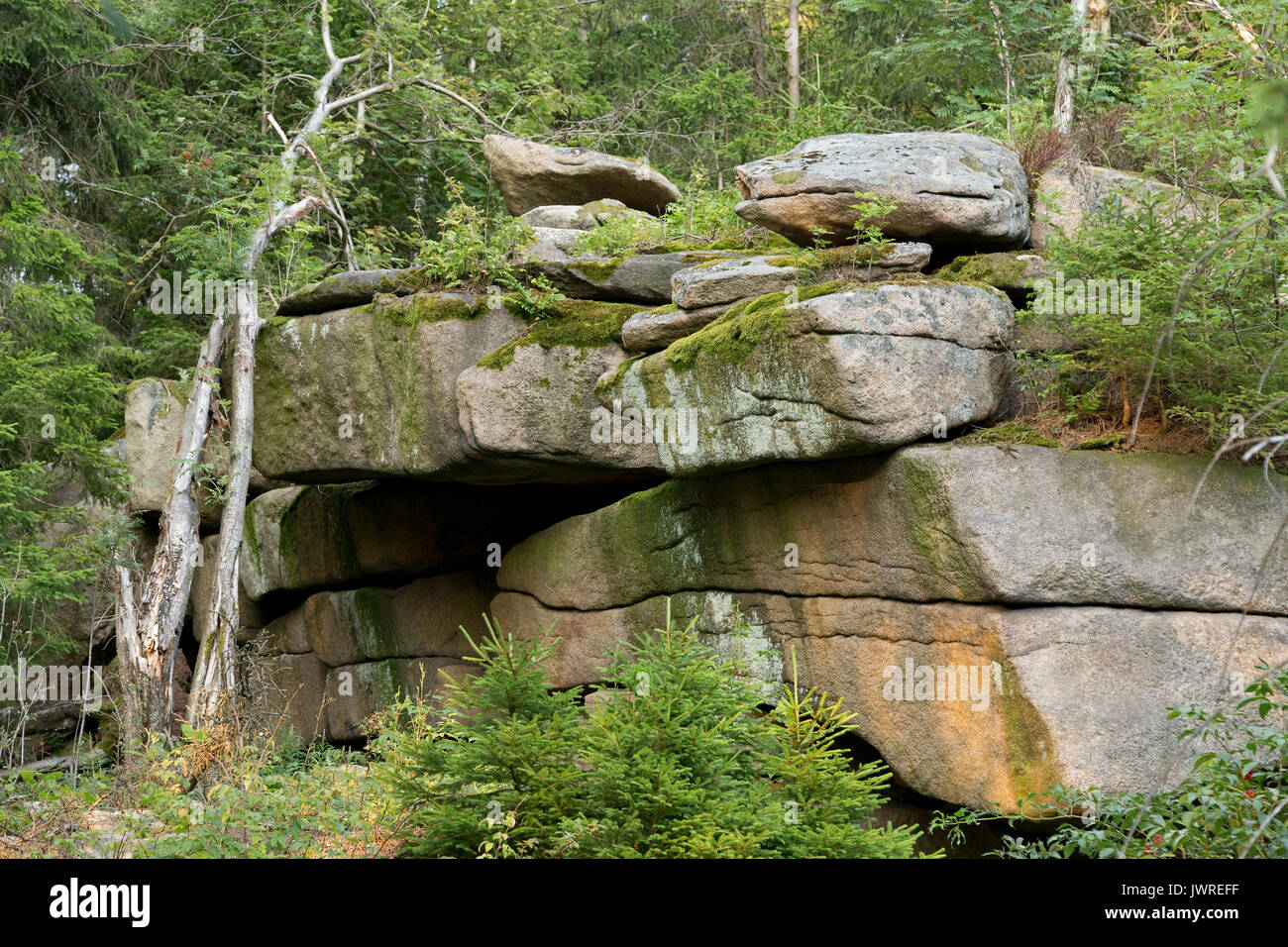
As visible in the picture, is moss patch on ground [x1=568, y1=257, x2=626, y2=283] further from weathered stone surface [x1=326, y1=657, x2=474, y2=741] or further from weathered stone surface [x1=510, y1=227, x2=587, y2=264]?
weathered stone surface [x1=326, y1=657, x2=474, y2=741]

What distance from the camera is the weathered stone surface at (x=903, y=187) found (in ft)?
31.3

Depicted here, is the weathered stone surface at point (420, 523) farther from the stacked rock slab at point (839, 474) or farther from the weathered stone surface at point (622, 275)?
the weathered stone surface at point (622, 275)

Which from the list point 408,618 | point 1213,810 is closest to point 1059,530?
point 1213,810

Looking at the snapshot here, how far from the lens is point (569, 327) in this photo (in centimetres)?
1091

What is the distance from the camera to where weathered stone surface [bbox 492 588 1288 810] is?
25.7ft

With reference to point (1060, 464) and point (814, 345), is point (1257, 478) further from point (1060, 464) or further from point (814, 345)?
point (814, 345)

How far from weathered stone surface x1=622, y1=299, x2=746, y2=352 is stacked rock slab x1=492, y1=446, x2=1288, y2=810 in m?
2.01

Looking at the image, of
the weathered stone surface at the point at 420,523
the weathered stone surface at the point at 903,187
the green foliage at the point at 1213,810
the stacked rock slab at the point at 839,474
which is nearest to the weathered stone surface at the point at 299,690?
the weathered stone surface at the point at 420,523

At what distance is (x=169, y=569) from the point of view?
12.8 m

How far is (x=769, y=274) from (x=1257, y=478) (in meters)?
4.14

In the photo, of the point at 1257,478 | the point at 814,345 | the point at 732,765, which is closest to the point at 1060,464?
the point at 1257,478

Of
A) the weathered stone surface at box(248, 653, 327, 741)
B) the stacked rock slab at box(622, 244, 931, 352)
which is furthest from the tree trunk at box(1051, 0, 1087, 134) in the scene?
the weathered stone surface at box(248, 653, 327, 741)

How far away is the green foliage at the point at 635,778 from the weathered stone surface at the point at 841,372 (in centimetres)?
275

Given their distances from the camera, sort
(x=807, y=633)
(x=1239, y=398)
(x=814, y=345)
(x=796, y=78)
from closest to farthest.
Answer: (x=1239, y=398)
(x=814, y=345)
(x=807, y=633)
(x=796, y=78)
